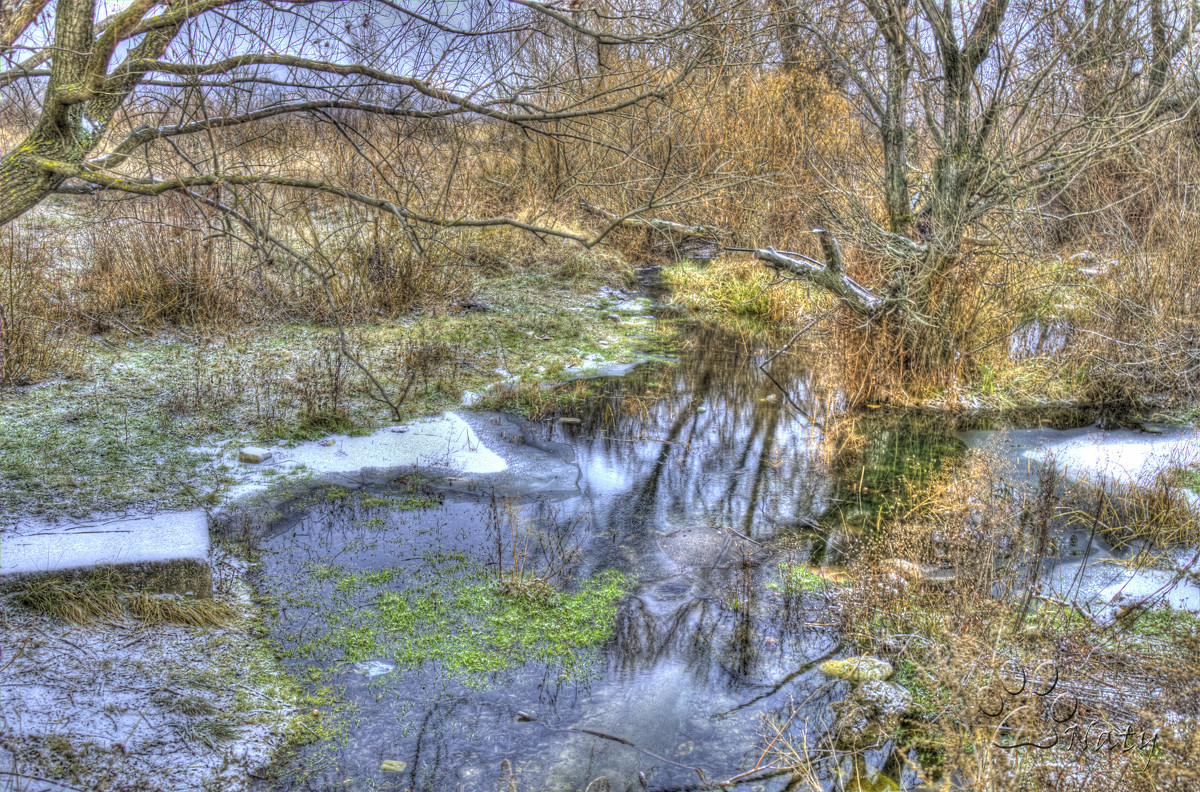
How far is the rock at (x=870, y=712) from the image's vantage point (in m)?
3.71

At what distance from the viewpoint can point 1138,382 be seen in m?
8.37

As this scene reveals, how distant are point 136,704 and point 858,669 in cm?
326

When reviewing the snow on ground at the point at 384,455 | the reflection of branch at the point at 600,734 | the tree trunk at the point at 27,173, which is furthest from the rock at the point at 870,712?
the tree trunk at the point at 27,173

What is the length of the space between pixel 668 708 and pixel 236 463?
394 cm

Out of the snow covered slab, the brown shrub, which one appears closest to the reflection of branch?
the snow covered slab

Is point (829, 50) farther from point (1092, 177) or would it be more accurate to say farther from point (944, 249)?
point (1092, 177)

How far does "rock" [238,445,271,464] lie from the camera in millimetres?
6191

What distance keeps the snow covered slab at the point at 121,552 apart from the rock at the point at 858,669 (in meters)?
3.28

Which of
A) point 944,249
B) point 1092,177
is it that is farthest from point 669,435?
point 1092,177

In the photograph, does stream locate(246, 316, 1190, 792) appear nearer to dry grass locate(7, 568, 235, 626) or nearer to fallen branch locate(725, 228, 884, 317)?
dry grass locate(7, 568, 235, 626)

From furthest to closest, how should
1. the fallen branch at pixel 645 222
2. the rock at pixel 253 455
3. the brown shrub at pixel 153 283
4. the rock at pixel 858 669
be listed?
1. the brown shrub at pixel 153 283
2. the rock at pixel 253 455
3. the fallen branch at pixel 645 222
4. the rock at pixel 858 669

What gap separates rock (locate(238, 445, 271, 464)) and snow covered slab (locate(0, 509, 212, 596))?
1.45 meters

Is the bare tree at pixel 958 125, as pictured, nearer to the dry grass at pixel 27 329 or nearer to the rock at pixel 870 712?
the rock at pixel 870 712

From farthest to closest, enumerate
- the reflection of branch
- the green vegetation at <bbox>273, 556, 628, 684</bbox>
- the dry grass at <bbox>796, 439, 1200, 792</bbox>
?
the green vegetation at <bbox>273, 556, 628, 684</bbox>, the reflection of branch, the dry grass at <bbox>796, 439, 1200, 792</bbox>
